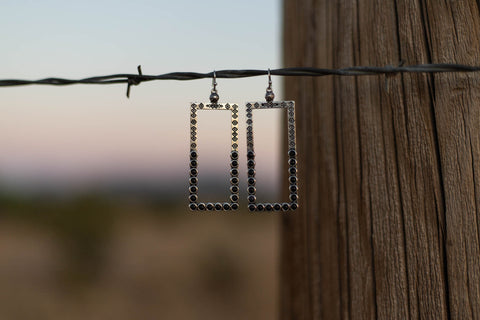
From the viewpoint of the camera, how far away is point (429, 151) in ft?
3.99

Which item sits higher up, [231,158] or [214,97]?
[214,97]

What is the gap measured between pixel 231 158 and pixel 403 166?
61 centimetres

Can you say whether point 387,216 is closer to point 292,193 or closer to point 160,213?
point 292,193

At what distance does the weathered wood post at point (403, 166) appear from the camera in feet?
3.89

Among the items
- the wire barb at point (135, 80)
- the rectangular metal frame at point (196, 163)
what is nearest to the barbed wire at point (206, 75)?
the wire barb at point (135, 80)

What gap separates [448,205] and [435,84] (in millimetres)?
415

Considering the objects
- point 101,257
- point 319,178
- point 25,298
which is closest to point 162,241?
point 101,257

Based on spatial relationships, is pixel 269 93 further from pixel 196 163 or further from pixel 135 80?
pixel 135 80

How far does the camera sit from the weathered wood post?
118 centimetres

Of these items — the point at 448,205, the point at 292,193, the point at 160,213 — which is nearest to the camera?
the point at 448,205

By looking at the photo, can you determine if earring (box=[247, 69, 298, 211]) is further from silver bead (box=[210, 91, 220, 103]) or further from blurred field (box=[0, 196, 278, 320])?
blurred field (box=[0, 196, 278, 320])

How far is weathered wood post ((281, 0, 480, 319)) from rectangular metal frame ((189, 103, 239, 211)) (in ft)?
1.46

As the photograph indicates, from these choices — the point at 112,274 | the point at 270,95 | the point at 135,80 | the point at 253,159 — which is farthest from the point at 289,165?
the point at 112,274

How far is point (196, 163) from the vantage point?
132 centimetres
